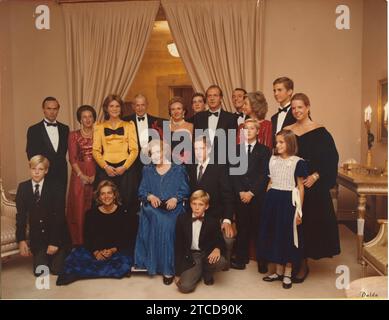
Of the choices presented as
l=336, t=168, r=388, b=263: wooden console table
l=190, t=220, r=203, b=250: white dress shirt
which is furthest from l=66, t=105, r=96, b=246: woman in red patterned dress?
l=336, t=168, r=388, b=263: wooden console table

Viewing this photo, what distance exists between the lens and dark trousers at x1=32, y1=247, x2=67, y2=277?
3.07 meters

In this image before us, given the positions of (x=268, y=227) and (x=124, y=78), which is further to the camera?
(x=124, y=78)

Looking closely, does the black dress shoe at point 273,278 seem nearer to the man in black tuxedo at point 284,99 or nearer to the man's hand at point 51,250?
the man in black tuxedo at point 284,99

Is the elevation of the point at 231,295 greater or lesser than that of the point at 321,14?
lesser

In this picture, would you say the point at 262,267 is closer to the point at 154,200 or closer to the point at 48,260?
the point at 154,200

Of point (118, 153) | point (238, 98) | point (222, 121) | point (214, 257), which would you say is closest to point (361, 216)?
point (214, 257)

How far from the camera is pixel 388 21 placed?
2719 millimetres

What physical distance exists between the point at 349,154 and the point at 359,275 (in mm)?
1076

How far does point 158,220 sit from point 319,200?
1.22 metres

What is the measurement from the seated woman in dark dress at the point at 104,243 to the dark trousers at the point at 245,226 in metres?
0.88

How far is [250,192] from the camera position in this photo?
10.2 ft
